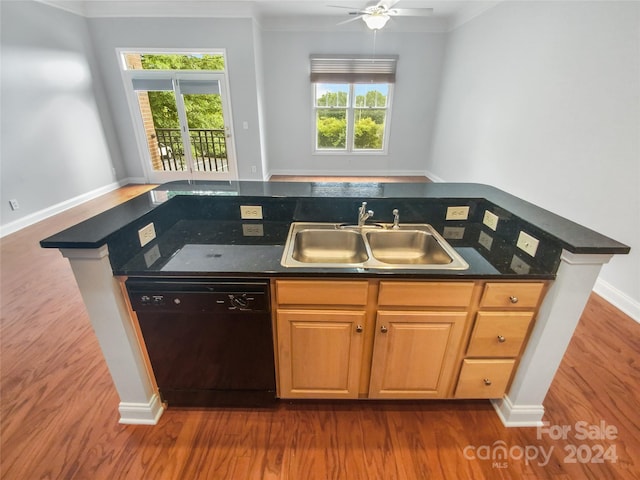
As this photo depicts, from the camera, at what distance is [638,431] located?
4.55 feet

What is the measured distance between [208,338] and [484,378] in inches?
52.2

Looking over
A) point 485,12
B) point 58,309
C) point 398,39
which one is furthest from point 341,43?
point 58,309

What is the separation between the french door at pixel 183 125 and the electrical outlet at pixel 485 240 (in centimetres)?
481

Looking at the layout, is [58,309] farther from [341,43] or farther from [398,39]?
[398,39]

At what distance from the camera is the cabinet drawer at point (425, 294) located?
1146mm

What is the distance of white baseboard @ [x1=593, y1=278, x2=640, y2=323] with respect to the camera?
2.16 metres

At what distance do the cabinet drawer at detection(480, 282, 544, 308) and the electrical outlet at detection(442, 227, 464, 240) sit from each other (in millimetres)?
376

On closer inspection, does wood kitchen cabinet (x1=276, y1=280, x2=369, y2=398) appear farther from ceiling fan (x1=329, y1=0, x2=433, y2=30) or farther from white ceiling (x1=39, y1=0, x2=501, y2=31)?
white ceiling (x1=39, y1=0, x2=501, y2=31)

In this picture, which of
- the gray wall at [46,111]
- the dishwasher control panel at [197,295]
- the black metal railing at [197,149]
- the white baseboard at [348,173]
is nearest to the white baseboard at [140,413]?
the dishwasher control panel at [197,295]

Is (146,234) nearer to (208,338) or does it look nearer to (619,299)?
(208,338)

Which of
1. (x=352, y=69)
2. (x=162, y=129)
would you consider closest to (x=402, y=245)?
(x=352, y=69)

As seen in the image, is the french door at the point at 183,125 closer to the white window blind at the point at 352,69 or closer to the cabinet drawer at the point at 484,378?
the white window blind at the point at 352,69

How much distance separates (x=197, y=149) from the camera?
18.7 feet

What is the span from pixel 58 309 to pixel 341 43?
5.88 m
